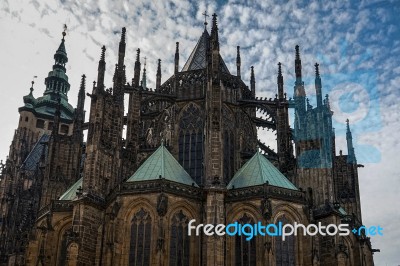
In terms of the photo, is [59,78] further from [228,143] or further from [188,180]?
[188,180]

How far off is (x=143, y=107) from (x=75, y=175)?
22.4ft

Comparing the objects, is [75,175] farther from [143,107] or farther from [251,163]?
[251,163]

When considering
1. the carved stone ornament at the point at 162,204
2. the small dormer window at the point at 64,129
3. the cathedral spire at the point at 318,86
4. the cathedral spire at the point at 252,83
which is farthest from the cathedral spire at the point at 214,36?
the small dormer window at the point at 64,129

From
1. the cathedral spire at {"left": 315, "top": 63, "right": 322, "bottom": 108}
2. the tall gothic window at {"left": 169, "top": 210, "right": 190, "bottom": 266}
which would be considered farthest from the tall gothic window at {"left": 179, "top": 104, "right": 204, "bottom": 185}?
the cathedral spire at {"left": 315, "top": 63, "right": 322, "bottom": 108}

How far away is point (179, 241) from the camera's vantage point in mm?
27719

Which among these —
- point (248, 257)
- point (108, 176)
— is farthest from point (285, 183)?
point (108, 176)

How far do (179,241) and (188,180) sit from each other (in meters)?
4.41

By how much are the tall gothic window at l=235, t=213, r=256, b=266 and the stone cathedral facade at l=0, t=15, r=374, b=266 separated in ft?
0.17

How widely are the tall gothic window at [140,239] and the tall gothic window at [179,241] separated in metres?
1.23

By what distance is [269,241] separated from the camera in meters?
27.3

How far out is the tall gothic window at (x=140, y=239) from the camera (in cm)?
2714

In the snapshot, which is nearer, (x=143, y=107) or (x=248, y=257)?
(x=248, y=257)

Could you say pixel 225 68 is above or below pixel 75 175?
above

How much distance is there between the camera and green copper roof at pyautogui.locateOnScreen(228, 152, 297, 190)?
2995cm
